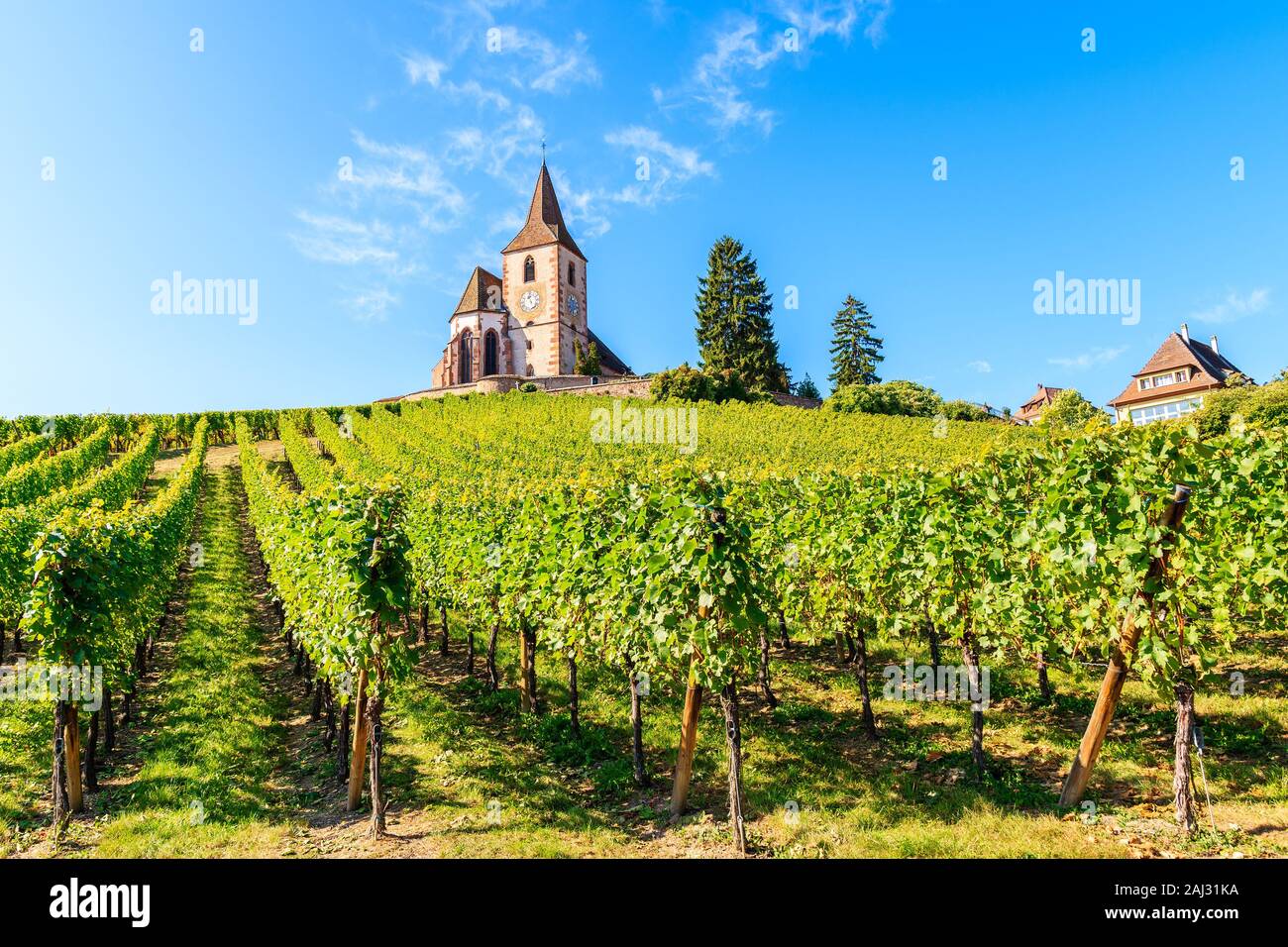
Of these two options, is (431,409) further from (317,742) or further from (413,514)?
(317,742)

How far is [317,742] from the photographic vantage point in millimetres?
11289

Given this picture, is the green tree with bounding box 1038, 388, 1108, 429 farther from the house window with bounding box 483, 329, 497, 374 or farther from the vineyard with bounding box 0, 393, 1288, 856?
the house window with bounding box 483, 329, 497, 374

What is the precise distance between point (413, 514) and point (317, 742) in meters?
6.06

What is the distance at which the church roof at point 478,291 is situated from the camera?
7212cm

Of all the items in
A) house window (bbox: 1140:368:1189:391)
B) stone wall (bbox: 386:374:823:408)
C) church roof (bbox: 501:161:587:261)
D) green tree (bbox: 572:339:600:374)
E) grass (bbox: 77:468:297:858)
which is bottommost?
grass (bbox: 77:468:297:858)

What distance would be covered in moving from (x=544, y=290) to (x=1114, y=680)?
69095 mm

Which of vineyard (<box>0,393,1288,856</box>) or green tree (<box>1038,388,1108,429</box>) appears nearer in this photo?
vineyard (<box>0,393,1288,856</box>)

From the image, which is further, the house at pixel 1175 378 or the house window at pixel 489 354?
the house window at pixel 489 354

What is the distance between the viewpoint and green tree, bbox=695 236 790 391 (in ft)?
200

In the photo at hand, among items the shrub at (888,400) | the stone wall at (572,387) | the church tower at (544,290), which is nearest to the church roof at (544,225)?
the church tower at (544,290)

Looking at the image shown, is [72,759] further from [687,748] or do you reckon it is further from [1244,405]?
[1244,405]

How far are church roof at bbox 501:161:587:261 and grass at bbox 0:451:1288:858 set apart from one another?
6550 cm

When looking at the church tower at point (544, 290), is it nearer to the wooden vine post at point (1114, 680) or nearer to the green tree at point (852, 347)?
the green tree at point (852, 347)

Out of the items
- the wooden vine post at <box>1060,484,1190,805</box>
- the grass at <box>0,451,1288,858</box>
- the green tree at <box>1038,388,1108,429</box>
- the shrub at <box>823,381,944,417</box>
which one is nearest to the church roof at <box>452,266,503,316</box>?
the shrub at <box>823,381,944,417</box>
